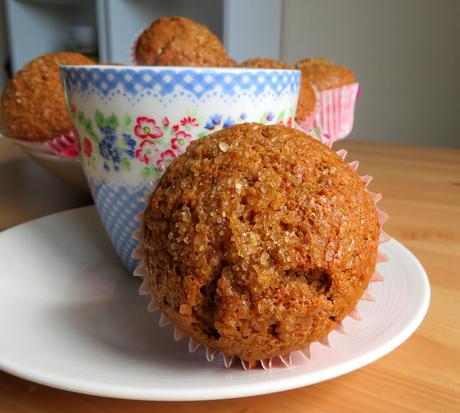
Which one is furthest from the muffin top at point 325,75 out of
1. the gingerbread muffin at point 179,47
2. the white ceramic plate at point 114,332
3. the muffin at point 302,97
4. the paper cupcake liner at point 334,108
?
the white ceramic plate at point 114,332

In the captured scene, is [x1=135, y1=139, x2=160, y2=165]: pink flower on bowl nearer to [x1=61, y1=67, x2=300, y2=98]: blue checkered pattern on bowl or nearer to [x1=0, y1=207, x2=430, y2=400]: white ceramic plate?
[x1=61, y1=67, x2=300, y2=98]: blue checkered pattern on bowl

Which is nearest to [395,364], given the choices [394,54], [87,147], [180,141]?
[180,141]

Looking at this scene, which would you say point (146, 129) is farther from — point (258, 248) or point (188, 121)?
point (258, 248)

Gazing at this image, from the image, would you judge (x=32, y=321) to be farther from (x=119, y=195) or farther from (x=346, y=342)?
(x=346, y=342)

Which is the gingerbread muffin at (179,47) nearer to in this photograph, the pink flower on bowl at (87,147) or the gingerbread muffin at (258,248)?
the pink flower on bowl at (87,147)

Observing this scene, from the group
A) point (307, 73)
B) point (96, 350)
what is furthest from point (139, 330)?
point (307, 73)
